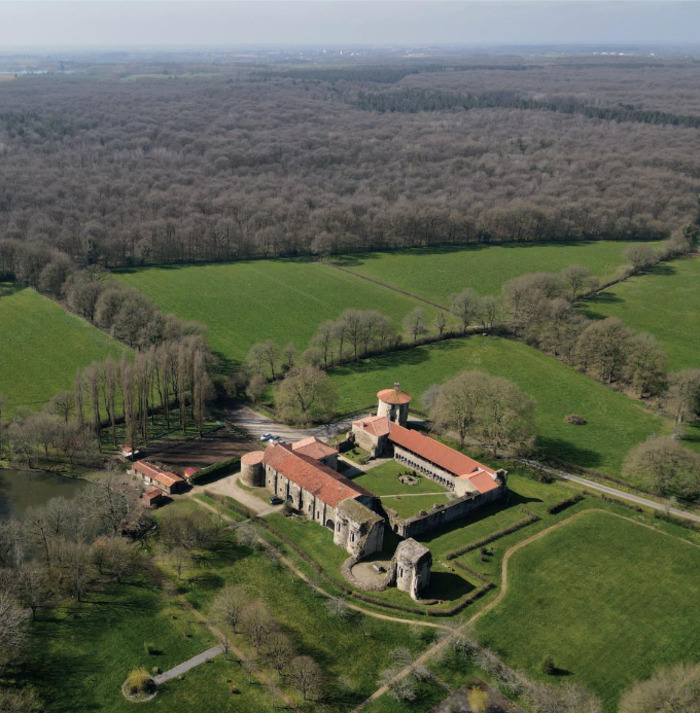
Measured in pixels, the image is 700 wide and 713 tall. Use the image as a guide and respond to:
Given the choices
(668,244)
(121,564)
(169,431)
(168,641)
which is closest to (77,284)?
(169,431)

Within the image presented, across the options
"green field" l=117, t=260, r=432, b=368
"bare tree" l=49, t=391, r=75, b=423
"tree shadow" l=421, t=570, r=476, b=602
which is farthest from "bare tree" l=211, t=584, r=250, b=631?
"green field" l=117, t=260, r=432, b=368

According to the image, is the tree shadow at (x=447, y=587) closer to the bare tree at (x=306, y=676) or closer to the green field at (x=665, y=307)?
the bare tree at (x=306, y=676)

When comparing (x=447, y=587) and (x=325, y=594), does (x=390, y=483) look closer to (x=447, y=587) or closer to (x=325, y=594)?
(x=447, y=587)

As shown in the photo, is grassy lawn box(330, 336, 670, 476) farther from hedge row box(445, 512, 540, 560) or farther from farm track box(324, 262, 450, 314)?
farm track box(324, 262, 450, 314)

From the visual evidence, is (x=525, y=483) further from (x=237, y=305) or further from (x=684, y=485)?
(x=237, y=305)

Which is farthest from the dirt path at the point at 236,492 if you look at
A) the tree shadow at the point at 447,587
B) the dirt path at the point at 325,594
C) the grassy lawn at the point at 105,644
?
the tree shadow at the point at 447,587
